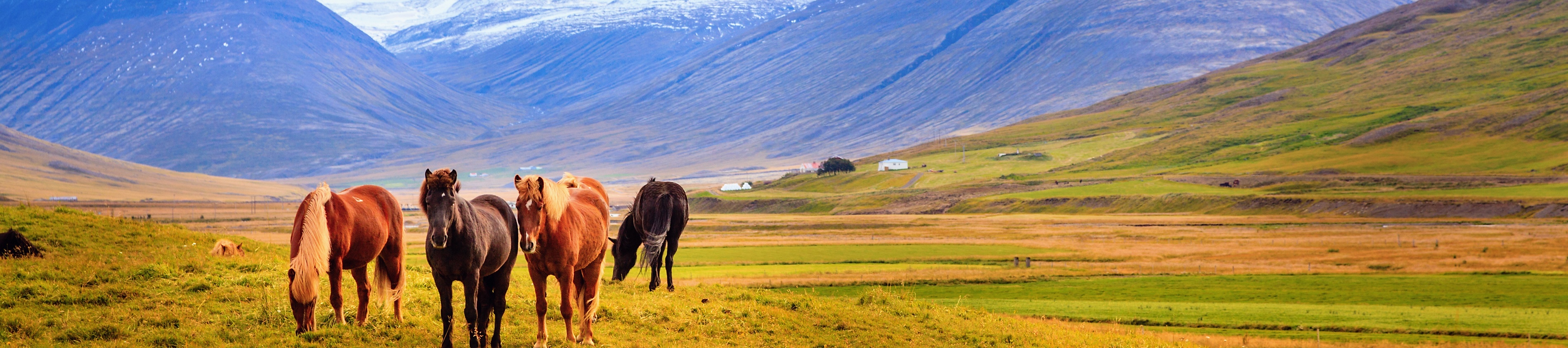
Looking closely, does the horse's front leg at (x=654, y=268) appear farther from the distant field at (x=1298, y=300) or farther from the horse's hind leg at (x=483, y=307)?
the distant field at (x=1298, y=300)

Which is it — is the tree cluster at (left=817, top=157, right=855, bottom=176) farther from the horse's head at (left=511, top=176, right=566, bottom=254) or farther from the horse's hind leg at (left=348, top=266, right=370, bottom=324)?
the horse's head at (left=511, top=176, right=566, bottom=254)

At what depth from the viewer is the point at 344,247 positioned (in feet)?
41.1

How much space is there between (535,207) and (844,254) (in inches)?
1788

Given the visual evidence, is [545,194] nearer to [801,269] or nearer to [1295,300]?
[1295,300]

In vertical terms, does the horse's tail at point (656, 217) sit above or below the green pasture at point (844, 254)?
above

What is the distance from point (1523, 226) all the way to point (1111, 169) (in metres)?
95.8

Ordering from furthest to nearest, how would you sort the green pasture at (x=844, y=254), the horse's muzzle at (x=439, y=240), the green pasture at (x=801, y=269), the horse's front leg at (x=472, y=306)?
the green pasture at (x=844, y=254)
the green pasture at (x=801, y=269)
the horse's front leg at (x=472, y=306)
the horse's muzzle at (x=439, y=240)

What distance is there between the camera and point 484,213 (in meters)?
12.1

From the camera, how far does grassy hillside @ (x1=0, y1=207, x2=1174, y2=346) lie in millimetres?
12344

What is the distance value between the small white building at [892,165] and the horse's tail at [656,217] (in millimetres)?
164204

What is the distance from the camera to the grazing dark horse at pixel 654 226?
19.8 metres

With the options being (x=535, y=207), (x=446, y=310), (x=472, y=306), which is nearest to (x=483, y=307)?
(x=446, y=310)

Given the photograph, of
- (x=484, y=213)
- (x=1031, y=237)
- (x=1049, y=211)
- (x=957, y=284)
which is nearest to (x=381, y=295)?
(x=484, y=213)

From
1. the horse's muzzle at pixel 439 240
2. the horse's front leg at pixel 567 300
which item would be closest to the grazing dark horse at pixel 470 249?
the horse's muzzle at pixel 439 240
